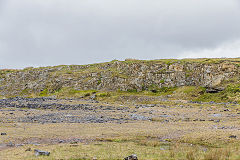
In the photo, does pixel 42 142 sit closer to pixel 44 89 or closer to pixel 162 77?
pixel 162 77

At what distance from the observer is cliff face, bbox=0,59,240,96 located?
54.1 metres

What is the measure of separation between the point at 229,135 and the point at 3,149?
16.0 meters

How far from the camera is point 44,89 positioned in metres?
68.8

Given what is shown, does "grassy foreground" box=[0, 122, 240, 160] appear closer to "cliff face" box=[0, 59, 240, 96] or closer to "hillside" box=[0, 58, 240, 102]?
"hillside" box=[0, 58, 240, 102]

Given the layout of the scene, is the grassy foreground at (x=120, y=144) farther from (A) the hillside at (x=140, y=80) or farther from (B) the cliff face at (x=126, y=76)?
(B) the cliff face at (x=126, y=76)

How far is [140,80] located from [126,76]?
480 centimetres

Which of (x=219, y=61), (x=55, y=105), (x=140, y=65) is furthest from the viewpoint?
(x=140, y=65)

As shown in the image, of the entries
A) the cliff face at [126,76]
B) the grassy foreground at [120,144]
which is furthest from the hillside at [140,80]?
the grassy foreground at [120,144]

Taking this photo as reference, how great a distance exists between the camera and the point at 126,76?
206 ft

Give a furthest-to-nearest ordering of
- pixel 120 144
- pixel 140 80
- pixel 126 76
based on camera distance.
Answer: pixel 126 76, pixel 140 80, pixel 120 144

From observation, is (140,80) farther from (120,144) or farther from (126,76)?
(120,144)

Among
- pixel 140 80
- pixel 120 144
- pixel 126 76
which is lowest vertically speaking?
pixel 120 144

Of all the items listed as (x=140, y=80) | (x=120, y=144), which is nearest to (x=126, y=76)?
(x=140, y=80)

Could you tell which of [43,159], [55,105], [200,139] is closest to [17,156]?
[43,159]
